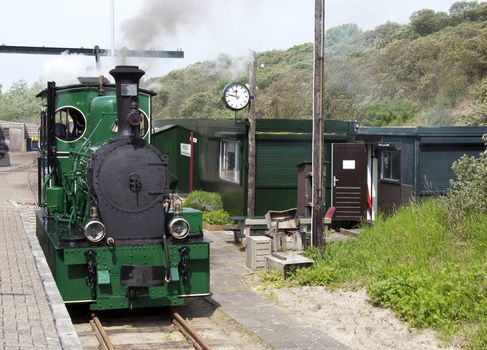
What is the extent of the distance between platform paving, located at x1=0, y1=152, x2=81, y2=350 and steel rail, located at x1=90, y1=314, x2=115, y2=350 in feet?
1.93

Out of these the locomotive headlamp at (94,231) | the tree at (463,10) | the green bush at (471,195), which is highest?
the tree at (463,10)

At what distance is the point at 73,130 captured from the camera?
10.4 meters

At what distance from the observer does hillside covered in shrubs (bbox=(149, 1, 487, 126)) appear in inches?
1344

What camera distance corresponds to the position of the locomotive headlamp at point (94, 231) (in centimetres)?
867

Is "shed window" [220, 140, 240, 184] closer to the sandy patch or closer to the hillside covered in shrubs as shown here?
the hillside covered in shrubs

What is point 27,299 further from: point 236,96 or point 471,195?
point 236,96

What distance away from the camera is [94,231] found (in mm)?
8703

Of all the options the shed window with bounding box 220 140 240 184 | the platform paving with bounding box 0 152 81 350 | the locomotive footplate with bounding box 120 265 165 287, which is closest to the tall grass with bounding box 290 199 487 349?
the locomotive footplate with bounding box 120 265 165 287

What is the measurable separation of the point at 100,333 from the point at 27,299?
2.98 feet

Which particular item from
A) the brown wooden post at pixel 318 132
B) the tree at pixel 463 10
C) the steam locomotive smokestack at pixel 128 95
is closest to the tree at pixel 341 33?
the tree at pixel 463 10

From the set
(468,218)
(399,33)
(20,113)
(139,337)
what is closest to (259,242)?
(468,218)

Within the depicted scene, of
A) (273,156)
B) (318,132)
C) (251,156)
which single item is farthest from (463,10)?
(318,132)

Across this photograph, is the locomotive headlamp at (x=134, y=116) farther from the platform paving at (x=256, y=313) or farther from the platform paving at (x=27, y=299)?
the platform paving at (x=256, y=313)

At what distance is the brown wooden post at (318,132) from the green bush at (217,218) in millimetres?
5510
